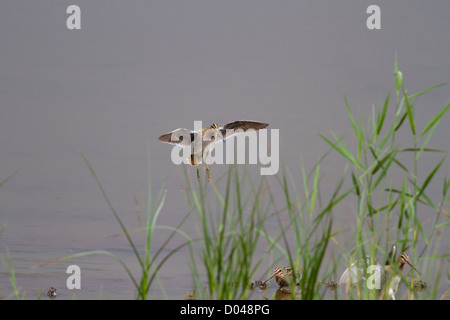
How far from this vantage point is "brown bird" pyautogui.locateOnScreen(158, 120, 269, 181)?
4.79 metres

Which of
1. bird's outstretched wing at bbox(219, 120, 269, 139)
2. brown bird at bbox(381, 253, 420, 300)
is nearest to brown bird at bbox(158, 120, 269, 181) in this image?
bird's outstretched wing at bbox(219, 120, 269, 139)

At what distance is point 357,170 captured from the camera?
2.22 meters

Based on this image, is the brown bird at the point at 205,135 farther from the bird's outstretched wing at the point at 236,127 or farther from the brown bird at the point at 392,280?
the brown bird at the point at 392,280

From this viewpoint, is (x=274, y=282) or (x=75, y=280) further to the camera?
(x=274, y=282)

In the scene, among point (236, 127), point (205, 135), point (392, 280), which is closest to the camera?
point (392, 280)

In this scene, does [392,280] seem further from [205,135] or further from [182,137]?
[182,137]

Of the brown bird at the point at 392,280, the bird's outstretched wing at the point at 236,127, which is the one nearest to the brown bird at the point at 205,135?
the bird's outstretched wing at the point at 236,127

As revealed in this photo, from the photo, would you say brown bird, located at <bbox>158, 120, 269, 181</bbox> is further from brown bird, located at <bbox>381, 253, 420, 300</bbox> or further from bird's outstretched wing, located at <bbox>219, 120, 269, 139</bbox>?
brown bird, located at <bbox>381, 253, 420, 300</bbox>

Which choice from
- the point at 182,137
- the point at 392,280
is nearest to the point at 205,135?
the point at 182,137

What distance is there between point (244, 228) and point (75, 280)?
1451 mm

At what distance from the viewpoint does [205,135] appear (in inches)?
190

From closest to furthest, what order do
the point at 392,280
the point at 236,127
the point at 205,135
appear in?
1. the point at 392,280
2. the point at 205,135
3. the point at 236,127
